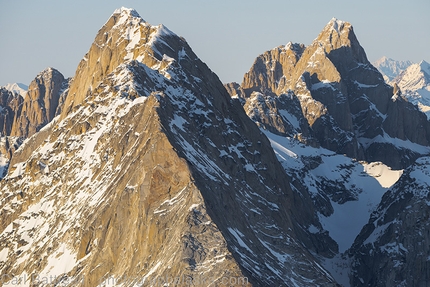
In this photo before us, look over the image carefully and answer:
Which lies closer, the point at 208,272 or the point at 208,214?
the point at 208,272

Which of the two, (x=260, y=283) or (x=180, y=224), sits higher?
(x=180, y=224)

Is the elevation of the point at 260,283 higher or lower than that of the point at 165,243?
lower

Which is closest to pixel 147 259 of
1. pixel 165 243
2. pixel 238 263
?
pixel 165 243

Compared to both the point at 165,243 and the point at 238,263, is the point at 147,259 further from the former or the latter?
the point at 238,263

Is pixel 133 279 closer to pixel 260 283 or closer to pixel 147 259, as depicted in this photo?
pixel 147 259

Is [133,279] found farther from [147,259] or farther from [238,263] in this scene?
[238,263]

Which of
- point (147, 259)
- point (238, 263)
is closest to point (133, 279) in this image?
point (147, 259)

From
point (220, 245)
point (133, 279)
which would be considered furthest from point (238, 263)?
point (133, 279)
